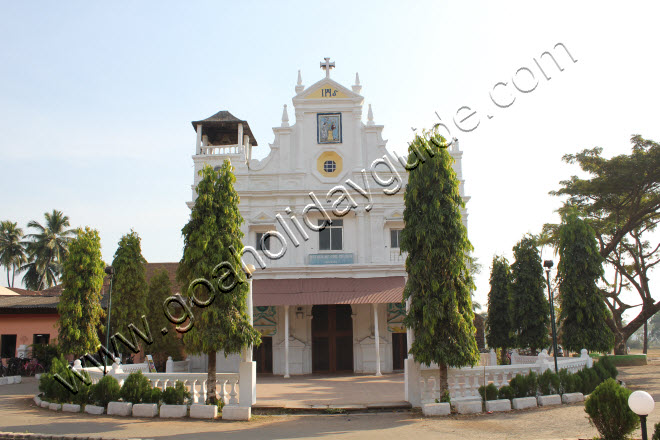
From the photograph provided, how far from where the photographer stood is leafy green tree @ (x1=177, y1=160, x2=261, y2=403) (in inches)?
501

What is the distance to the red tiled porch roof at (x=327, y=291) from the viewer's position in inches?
853

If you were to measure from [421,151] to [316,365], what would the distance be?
44.6ft

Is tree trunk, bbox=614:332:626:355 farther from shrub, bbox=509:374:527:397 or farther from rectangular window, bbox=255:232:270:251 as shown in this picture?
rectangular window, bbox=255:232:270:251

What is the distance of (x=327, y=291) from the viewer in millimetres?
22375

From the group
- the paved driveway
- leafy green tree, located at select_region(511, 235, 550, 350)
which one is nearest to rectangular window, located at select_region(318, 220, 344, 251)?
the paved driveway

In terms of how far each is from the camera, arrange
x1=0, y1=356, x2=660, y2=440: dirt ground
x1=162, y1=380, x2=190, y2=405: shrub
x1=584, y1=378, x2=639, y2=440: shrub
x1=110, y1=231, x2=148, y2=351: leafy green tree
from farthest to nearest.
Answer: x1=110, y1=231, x2=148, y2=351: leafy green tree → x1=162, y1=380, x2=190, y2=405: shrub → x1=0, y1=356, x2=660, y2=440: dirt ground → x1=584, y1=378, x2=639, y2=440: shrub

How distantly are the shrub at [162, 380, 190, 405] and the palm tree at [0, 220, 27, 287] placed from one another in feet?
150

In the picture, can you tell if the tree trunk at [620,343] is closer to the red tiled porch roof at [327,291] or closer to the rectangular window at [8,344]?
the red tiled porch roof at [327,291]

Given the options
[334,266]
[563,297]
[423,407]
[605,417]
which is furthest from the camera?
[334,266]

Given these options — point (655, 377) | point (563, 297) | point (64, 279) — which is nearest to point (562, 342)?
point (563, 297)

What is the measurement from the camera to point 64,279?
19250 millimetres

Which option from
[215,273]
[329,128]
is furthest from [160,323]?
[329,128]

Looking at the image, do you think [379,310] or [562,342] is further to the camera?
[379,310]

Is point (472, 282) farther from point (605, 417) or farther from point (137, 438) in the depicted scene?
point (137, 438)
